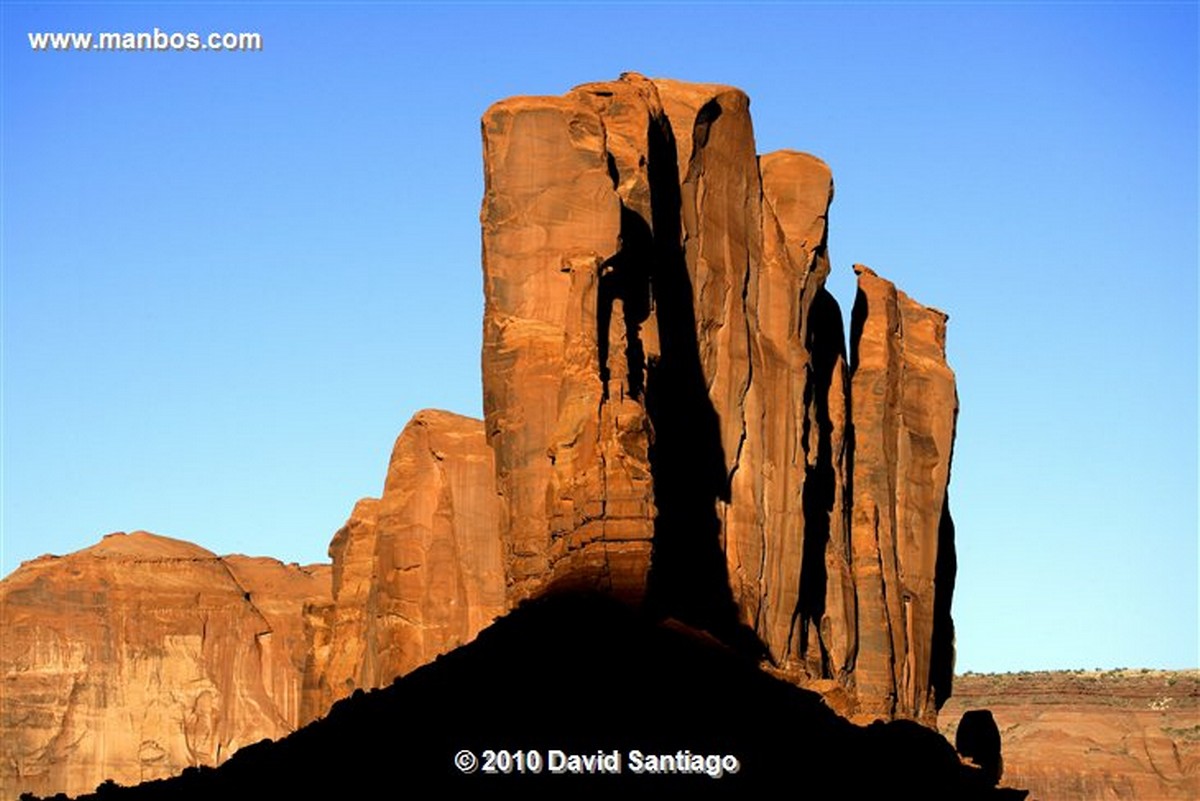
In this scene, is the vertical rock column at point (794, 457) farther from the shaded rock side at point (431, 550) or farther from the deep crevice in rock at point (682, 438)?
the shaded rock side at point (431, 550)

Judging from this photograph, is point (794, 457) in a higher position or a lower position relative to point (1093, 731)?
lower

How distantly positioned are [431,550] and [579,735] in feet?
127

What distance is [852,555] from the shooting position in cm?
8344

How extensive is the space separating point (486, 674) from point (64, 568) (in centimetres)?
8491

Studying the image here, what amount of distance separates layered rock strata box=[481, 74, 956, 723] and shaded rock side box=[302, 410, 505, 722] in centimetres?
991

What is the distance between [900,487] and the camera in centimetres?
8862

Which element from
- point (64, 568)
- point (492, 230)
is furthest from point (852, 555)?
point (64, 568)

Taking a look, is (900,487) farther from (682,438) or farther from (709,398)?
(682,438)

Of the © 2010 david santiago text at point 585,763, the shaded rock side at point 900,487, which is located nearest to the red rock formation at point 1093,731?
the shaded rock side at point 900,487

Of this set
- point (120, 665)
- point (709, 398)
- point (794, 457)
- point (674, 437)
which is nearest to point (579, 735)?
point (674, 437)

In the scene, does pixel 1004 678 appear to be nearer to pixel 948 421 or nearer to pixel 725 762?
pixel 948 421

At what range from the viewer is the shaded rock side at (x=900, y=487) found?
8362 cm

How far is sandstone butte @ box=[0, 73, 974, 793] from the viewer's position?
52.8m

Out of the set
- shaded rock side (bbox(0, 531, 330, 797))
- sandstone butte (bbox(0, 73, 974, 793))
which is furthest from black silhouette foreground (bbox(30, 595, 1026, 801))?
shaded rock side (bbox(0, 531, 330, 797))
